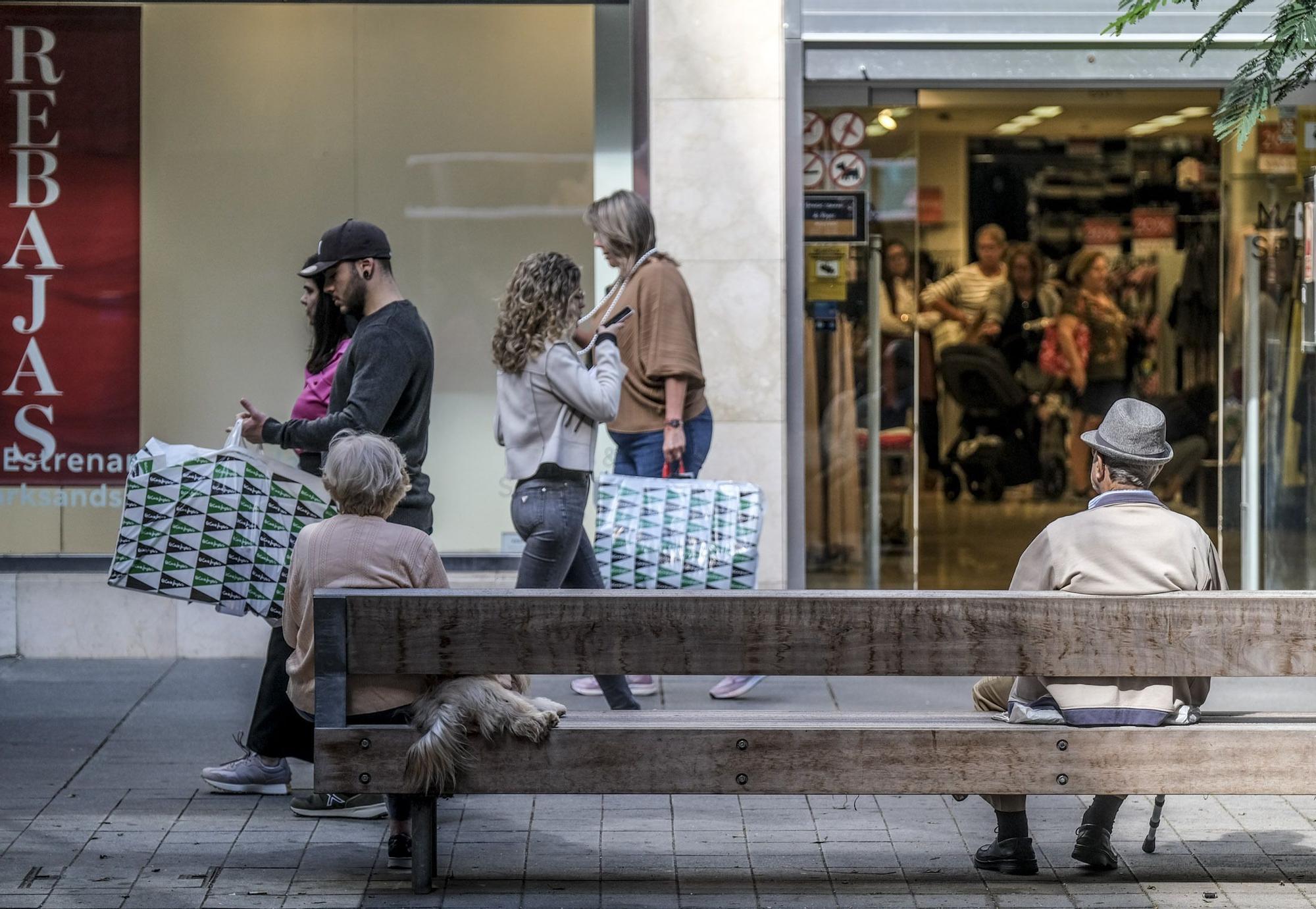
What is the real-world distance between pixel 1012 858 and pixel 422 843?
64.9 inches

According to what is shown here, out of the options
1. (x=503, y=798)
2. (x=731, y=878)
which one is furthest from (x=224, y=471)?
(x=731, y=878)

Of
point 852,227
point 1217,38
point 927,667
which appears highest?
point 1217,38

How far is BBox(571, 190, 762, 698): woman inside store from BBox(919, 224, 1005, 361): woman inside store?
7.02 metres

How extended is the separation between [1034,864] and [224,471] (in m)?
2.77

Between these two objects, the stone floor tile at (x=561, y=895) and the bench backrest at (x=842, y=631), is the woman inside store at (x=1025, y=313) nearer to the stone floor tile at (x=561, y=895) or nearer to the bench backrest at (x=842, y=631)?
the bench backrest at (x=842, y=631)

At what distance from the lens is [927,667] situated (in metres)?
4.53

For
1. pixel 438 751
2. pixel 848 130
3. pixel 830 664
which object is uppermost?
pixel 848 130

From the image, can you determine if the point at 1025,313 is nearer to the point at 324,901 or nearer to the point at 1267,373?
the point at 1267,373

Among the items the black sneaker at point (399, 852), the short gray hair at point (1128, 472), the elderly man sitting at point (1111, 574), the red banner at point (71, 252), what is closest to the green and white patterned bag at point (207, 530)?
the black sneaker at point (399, 852)

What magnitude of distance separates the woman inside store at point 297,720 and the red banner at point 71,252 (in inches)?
110

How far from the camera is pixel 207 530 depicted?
5586 mm

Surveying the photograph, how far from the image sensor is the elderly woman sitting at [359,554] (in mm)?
4773

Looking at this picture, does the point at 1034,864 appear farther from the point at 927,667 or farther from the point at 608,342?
the point at 608,342

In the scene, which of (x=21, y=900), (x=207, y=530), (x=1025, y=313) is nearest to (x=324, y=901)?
(x=21, y=900)
